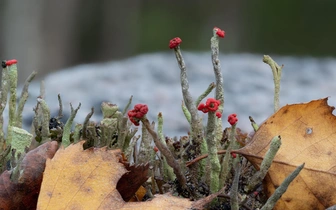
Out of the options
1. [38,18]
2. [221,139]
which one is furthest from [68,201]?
[38,18]

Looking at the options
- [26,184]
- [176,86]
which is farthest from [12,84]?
[176,86]

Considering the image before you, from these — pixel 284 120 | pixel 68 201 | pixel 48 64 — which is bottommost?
pixel 48 64

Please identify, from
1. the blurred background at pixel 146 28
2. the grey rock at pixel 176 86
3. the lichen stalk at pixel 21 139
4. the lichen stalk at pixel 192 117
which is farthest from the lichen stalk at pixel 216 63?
the blurred background at pixel 146 28

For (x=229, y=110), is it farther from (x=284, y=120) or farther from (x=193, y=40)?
(x=193, y=40)

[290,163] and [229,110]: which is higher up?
[290,163]

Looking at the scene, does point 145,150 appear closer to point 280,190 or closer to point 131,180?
point 131,180

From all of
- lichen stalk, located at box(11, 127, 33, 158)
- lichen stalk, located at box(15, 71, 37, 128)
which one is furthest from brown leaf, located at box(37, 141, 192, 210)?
lichen stalk, located at box(15, 71, 37, 128)
